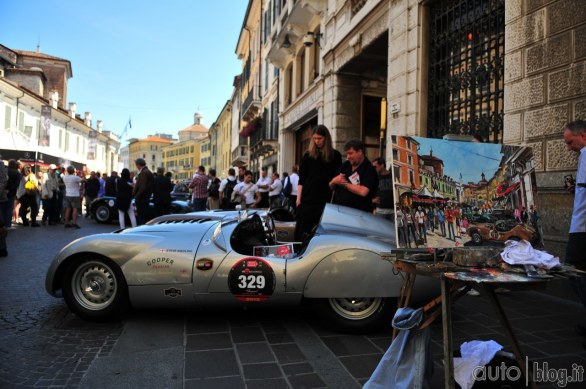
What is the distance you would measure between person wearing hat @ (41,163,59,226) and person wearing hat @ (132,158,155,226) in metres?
4.19

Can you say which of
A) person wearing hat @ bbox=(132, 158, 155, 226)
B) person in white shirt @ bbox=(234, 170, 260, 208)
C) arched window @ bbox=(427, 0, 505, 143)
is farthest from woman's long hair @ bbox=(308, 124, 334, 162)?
person in white shirt @ bbox=(234, 170, 260, 208)

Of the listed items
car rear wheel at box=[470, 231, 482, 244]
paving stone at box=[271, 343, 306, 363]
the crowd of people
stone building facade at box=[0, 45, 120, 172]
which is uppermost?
stone building facade at box=[0, 45, 120, 172]

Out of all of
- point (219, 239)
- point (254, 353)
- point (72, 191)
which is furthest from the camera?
point (72, 191)

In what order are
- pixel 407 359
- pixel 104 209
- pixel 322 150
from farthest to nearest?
1. pixel 104 209
2. pixel 322 150
3. pixel 407 359

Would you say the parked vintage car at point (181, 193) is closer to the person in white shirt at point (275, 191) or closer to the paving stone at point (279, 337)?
the person in white shirt at point (275, 191)

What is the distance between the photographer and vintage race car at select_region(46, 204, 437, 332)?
10.9 feet

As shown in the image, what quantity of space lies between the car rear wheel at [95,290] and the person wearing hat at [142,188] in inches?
217

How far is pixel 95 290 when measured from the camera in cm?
365

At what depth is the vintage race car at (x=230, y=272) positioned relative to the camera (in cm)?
331

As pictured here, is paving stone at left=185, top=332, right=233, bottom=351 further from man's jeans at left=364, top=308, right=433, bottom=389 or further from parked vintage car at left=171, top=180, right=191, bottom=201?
parked vintage car at left=171, top=180, right=191, bottom=201

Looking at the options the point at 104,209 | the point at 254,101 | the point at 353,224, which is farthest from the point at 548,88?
the point at 254,101

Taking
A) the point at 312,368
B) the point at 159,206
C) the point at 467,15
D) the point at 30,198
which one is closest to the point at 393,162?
the point at 312,368

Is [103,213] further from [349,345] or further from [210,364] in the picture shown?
[349,345]

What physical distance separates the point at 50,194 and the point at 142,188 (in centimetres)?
475
